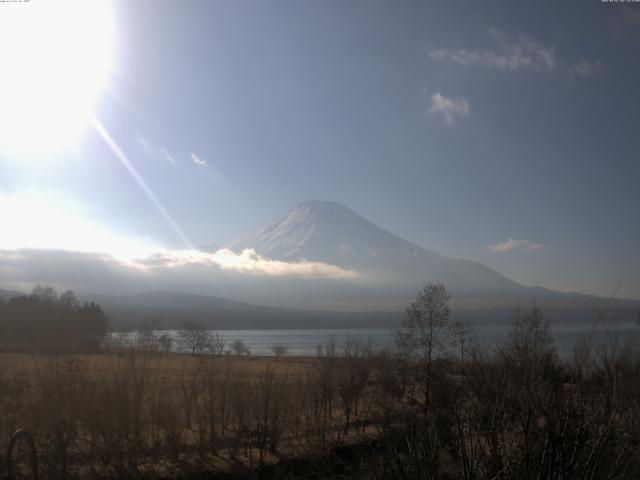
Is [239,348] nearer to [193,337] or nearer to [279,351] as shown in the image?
[279,351]

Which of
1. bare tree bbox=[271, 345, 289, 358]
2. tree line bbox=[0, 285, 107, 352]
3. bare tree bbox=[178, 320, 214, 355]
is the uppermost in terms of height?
tree line bbox=[0, 285, 107, 352]

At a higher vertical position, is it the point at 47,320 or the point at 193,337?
the point at 47,320

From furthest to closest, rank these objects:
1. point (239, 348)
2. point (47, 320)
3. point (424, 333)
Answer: point (239, 348), point (47, 320), point (424, 333)

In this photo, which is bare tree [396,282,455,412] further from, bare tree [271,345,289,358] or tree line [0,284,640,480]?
bare tree [271,345,289,358]

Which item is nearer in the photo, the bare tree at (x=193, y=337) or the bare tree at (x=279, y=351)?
the bare tree at (x=193, y=337)

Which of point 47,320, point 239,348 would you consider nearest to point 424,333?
point 47,320

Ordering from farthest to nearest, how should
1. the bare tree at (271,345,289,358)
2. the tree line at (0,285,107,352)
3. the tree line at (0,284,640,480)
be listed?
the bare tree at (271,345,289,358) < the tree line at (0,285,107,352) < the tree line at (0,284,640,480)

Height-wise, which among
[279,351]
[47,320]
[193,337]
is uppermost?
[47,320]

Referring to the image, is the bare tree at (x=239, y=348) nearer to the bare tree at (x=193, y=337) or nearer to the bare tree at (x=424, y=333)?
the bare tree at (x=193, y=337)

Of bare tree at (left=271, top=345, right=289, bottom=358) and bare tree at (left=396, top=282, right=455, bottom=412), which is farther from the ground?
bare tree at (left=396, top=282, right=455, bottom=412)

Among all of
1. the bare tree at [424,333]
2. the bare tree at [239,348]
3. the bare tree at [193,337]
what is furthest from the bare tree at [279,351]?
the bare tree at [424,333]

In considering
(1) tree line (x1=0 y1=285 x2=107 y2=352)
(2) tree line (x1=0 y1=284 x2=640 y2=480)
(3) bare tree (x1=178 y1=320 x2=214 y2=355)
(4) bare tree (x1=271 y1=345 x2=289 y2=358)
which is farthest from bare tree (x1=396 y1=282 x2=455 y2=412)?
(3) bare tree (x1=178 y1=320 x2=214 y2=355)

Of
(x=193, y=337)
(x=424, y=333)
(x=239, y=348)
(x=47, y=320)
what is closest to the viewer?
(x=424, y=333)

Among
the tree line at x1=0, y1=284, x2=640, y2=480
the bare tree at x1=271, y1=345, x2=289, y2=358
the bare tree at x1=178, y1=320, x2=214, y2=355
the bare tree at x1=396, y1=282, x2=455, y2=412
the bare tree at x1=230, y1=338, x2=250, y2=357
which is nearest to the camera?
the tree line at x1=0, y1=284, x2=640, y2=480
